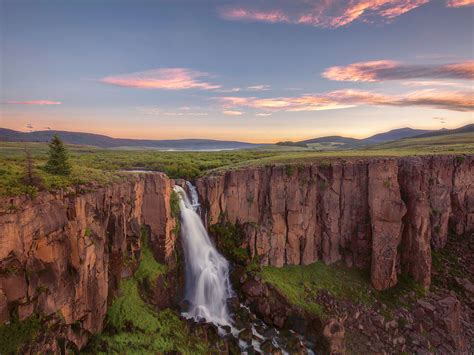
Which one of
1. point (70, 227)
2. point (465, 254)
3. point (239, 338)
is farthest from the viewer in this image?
point (465, 254)

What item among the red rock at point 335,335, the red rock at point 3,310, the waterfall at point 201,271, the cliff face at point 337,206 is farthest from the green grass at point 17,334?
the red rock at point 335,335

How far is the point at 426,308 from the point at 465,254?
1100cm

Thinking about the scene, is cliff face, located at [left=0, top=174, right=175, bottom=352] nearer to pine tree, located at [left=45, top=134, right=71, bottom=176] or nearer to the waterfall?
pine tree, located at [left=45, top=134, right=71, bottom=176]

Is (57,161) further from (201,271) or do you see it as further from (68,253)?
(201,271)

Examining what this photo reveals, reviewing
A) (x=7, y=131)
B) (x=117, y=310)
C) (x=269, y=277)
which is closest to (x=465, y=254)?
(x=269, y=277)

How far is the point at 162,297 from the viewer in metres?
29.3

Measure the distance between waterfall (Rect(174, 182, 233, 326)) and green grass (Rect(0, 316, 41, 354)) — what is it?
45.7ft

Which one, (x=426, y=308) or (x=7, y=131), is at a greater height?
(x=7, y=131)

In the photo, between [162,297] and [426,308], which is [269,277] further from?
[426,308]

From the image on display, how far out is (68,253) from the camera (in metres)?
20.6

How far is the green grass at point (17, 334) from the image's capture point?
16.6 m

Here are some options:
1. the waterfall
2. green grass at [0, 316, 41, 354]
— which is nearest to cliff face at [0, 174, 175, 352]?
green grass at [0, 316, 41, 354]

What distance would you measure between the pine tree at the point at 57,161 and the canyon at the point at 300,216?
9.89 ft

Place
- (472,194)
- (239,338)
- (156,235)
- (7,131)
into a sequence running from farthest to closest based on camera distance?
1. (7,131)
2. (472,194)
3. (156,235)
4. (239,338)
